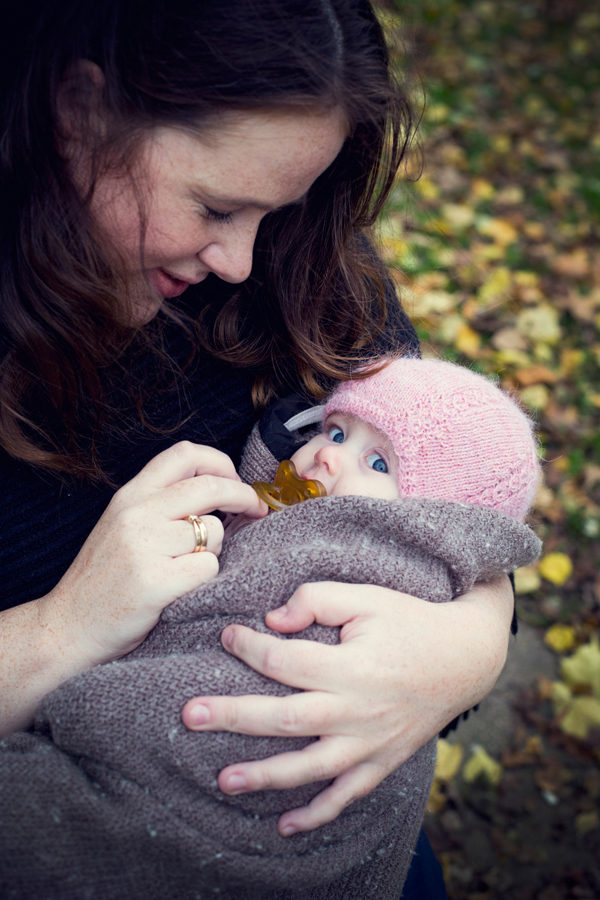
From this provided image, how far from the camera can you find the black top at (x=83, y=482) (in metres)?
1.43

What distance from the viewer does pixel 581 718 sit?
8.51 feet

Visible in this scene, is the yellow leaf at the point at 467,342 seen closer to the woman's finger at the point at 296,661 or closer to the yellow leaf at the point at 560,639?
the yellow leaf at the point at 560,639

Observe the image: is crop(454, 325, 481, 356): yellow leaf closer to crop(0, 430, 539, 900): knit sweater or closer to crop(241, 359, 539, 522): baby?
crop(241, 359, 539, 522): baby

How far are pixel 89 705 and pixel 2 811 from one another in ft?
0.66

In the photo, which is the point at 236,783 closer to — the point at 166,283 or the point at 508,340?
the point at 166,283

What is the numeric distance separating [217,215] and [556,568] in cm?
231

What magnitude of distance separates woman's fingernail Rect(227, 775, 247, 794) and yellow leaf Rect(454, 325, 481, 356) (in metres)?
2.74

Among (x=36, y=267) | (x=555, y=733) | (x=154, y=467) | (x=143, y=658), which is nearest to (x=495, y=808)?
(x=555, y=733)

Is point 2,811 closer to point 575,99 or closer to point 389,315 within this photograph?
point 389,315

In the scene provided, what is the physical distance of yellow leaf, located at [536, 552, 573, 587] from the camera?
2.92 metres

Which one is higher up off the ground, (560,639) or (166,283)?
(166,283)

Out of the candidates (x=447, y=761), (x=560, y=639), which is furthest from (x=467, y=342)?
(x=447, y=761)

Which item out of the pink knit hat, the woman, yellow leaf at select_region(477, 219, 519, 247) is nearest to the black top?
the woman

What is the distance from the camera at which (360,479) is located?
61.9 inches
